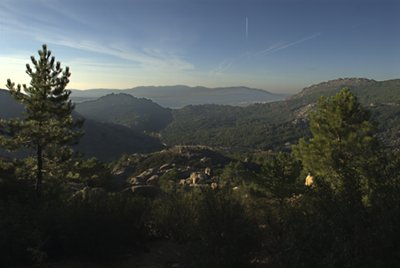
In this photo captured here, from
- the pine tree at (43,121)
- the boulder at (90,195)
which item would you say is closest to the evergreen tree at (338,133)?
the boulder at (90,195)

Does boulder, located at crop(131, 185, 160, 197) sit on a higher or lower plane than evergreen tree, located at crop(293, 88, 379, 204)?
lower

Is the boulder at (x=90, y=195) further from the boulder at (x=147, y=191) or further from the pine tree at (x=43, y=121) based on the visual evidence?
the boulder at (x=147, y=191)

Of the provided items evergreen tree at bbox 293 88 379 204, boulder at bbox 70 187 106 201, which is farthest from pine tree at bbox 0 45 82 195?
evergreen tree at bbox 293 88 379 204

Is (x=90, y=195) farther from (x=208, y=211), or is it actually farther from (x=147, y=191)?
(x=147, y=191)

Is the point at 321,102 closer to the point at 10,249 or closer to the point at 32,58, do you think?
the point at 32,58

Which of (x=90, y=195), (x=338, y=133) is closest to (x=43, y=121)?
(x=90, y=195)

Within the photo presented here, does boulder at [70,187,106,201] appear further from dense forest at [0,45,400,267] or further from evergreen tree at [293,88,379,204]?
evergreen tree at [293,88,379,204]

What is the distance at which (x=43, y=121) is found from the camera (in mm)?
27438

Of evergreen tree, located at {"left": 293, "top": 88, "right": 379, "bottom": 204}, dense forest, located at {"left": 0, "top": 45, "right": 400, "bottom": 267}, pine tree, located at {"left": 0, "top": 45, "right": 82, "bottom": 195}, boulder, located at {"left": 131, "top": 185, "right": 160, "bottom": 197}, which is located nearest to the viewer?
dense forest, located at {"left": 0, "top": 45, "right": 400, "bottom": 267}

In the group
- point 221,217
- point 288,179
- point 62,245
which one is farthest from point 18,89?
point 288,179

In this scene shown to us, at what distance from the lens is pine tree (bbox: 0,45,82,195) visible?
2642 cm

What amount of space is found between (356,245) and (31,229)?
11296mm

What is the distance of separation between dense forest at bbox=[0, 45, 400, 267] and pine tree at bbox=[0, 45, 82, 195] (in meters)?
0.08

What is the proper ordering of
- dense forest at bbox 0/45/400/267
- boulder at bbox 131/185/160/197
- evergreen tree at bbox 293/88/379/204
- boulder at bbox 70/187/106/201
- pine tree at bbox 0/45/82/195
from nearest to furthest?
dense forest at bbox 0/45/400/267 < boulder at bbox 70/187/106/201 < pine tree at bbox 0/45/82/195 < evergreen tree at bbox 293/88/379/204 < boulder at bbox 131/185/160/197
